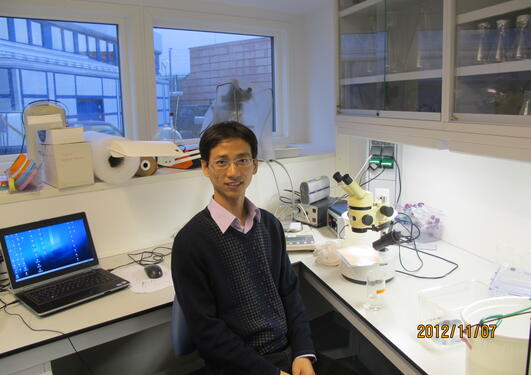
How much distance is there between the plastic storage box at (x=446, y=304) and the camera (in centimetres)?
132

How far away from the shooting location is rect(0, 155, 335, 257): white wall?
1.85 meters

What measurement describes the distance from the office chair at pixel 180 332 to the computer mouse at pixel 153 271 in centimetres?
40

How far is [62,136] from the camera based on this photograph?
5.95 ft

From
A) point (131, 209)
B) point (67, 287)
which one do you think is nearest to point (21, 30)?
Answer: point (131, 209)

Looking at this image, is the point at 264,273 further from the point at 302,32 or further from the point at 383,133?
the point at 302,32

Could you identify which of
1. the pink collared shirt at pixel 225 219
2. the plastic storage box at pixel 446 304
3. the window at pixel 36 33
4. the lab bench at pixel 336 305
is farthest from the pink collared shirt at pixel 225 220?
the window at pixel 36 33

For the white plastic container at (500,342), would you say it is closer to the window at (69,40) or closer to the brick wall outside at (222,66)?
the brick wall outside at (222,66)

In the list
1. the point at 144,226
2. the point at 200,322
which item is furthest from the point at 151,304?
the point at 144,226

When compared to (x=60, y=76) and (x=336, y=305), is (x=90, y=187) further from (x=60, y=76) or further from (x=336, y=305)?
(x=336, y=305)

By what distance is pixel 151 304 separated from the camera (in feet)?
5.16

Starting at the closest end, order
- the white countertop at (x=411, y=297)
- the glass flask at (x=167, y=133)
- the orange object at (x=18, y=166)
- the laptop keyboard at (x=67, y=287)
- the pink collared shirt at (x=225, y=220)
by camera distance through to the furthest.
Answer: the white countertop at (x=411, y=297)
the pink collared shirt at (x=225, y=220)
the laptop keyboard at (x=67, y=287)
the orange object at (x=18, y=166)
the glass flask at (x=167, y=133)

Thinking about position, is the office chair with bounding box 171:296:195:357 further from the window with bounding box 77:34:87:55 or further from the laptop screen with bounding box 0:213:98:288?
the window with bounding box 77:34:87:55

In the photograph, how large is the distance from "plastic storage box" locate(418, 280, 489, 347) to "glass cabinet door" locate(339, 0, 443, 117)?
26.9 inches

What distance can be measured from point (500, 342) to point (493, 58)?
0.97m
